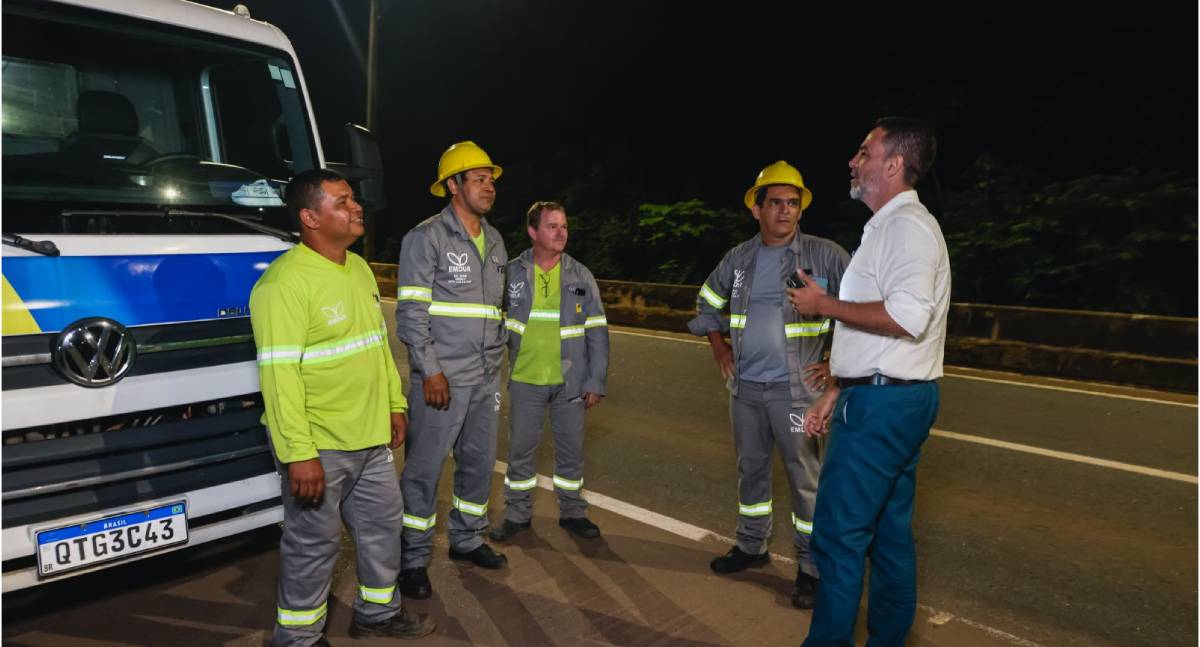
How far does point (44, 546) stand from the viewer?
124 inches

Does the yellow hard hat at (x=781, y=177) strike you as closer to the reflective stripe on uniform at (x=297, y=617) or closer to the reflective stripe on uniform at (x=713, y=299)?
the reflective stripe on uniform at (x=713, y=299)

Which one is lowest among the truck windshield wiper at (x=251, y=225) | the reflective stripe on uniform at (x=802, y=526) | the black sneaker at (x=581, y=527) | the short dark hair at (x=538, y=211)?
the black sneaker at (x=581, y=527)

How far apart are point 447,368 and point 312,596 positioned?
1206 millimetres

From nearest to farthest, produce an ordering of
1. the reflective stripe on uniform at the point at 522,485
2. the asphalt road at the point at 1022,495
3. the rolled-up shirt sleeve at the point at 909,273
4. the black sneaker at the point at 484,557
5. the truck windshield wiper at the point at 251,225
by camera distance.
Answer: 1. the rolled-up shirt sleeve at the point at 909,273
2. the truck windshield wiper at the point at 251,225
3. the asphalt road at the point at 1022,495
4. the black sneaker at the point at 484,557
5. the reflective stripe on uniform at the point at 522,485

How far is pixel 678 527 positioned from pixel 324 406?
2.28 m

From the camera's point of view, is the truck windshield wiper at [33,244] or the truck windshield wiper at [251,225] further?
the truck windshield wiper at [251,225]

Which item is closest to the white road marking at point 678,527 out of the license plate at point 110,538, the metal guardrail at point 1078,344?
the license plate at point 110,538

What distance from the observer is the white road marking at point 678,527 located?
12.7 ft

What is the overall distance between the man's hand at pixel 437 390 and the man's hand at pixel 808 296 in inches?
65.3

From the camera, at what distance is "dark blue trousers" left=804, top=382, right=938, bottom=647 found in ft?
10.6

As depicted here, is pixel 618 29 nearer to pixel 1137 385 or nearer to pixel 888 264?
pixel 1137 385

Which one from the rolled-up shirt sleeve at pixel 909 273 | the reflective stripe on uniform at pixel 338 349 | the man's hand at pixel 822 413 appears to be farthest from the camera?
the man's hand at pixel 822 413

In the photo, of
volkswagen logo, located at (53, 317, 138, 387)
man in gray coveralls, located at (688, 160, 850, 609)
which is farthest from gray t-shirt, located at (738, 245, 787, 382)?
volkswagen logo, located at (53, 317, 138, 387)

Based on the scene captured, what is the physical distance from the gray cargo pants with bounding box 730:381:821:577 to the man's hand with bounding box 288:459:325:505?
199 centimetres
